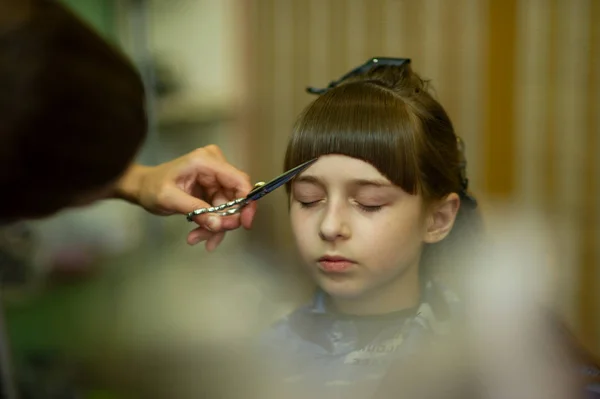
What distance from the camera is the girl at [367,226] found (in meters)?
0.69

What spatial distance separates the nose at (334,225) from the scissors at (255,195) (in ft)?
0.18

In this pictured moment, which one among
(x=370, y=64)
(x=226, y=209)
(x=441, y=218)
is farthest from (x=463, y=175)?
(x=226, y=209)

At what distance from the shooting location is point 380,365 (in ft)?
2.34

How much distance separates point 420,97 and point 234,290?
0.31 m

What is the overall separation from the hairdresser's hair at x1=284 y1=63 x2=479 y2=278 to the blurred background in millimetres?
67

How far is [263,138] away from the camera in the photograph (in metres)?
0.82

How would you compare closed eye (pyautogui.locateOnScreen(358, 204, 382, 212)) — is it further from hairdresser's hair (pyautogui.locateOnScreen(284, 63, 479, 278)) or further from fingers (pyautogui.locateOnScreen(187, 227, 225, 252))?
fingers (pyautogui.locateOnScreen(187, 227, 225, 252))

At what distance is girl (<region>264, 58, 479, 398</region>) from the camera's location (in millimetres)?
693

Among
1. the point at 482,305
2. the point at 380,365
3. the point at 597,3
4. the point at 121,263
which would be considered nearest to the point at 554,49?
the point at 597,3

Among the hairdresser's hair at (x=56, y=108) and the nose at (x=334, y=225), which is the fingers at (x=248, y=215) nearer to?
the nose at (x=334, y=225)

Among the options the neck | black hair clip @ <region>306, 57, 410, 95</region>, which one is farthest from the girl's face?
black hair clip @ <region>306, 57, 410, 95</region>

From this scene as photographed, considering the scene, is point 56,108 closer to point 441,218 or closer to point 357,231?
point 357,231

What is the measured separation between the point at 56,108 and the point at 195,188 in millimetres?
333

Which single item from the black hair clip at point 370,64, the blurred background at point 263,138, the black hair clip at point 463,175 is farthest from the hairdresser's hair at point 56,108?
the black hair clip at point 463,175
